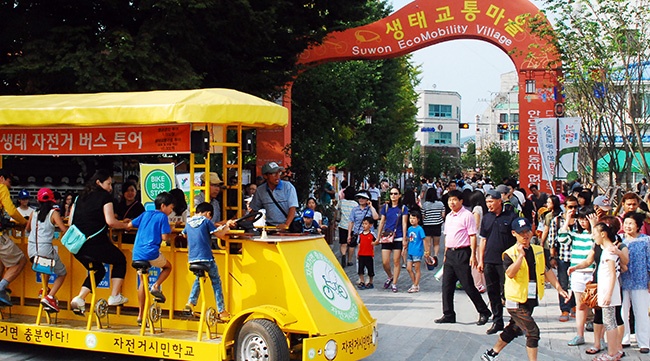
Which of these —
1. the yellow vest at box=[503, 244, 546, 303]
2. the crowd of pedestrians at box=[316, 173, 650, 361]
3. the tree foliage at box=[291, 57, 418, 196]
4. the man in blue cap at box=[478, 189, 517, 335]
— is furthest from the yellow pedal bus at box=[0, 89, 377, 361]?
the tree foliage at box=[291, 57, 418, 196]

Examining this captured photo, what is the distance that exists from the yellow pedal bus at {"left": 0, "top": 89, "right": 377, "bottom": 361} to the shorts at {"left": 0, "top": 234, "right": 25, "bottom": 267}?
0.19m

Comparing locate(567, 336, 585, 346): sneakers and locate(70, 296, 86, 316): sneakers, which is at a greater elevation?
locate(70, 296, 86, 316): sneakers

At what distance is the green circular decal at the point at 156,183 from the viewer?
30.1 ft

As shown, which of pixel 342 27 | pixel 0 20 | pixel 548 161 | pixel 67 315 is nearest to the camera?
pixel 67 315

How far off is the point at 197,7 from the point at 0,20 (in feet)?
13.2

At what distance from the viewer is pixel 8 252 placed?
958 centimetres

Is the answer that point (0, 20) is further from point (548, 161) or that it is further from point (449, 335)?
point (548, 161)

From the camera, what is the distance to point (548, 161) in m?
20.1

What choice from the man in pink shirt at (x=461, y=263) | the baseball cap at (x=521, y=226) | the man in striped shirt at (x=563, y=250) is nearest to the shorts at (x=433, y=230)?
the man in striped shirt at (x=563, y=250)

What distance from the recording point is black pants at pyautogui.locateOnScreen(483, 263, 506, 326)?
10.6 meters

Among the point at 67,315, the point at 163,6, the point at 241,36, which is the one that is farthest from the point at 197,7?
the point at 67,315

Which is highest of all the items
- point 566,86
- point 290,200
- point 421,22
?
point 421,22

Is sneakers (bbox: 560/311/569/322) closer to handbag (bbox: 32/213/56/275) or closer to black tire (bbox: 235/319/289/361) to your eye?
black tire (bbox: 235/319/289/361)

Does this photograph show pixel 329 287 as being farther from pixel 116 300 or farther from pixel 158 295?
pixel 116 300
